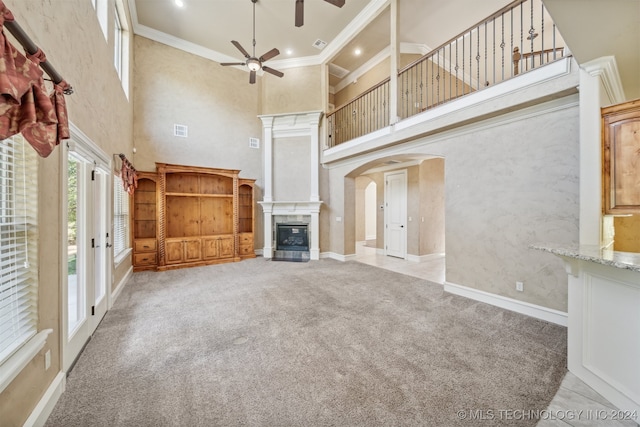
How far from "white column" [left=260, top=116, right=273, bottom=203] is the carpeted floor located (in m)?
3.73

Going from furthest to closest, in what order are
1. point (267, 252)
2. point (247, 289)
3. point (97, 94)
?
point (267, 252) < point (247, 289) < point (97, 94)

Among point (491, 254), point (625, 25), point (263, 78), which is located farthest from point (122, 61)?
point (491, 254)

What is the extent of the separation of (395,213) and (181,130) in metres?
6.02

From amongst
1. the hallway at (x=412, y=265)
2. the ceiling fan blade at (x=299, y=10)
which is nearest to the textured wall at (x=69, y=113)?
the ceiling fan blade at (x=299, y=10)

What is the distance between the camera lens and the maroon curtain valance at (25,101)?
42.1 inches

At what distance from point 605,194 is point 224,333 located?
3.89m

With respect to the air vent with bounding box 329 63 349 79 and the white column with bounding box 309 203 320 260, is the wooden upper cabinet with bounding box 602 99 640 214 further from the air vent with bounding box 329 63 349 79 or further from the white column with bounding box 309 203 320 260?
the air vent with bounding box 329 63 349 79

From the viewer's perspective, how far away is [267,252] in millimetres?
6918

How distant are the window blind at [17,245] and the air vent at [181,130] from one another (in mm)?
5123

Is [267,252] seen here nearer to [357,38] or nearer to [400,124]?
[400,124]

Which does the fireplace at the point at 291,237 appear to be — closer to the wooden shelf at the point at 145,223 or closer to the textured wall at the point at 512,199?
the wooden shelf at the point at 145,223

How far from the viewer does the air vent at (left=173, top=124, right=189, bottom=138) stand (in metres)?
6.17

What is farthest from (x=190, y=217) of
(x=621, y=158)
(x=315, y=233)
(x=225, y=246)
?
(x=621, y=158)

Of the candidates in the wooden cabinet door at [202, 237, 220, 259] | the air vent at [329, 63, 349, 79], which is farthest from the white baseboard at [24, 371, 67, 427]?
the air vent at [329, 63, 349, 79]
